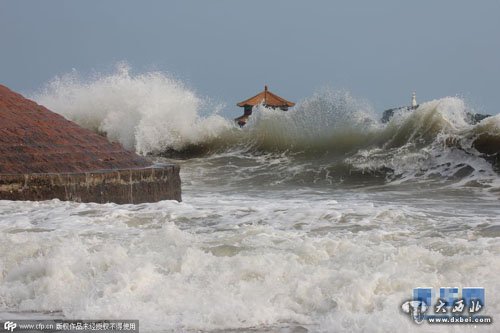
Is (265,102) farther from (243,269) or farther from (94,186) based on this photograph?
(243,269)

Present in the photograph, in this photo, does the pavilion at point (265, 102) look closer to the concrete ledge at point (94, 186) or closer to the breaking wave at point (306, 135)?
the breaking wave at point (306, 135)

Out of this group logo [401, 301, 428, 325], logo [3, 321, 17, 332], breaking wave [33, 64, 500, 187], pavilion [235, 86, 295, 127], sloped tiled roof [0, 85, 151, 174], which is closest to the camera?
logo [401, 301, 428, 325]

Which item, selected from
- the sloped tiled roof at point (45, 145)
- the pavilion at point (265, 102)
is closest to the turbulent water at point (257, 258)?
the sloped tiled roof at point (45, 145)

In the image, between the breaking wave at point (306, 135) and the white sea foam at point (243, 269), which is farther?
the breaking wave at point (306, 135)

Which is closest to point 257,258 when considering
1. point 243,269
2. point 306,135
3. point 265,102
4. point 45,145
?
point 243,269

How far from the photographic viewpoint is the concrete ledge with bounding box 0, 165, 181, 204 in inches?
282

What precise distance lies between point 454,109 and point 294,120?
4.34m

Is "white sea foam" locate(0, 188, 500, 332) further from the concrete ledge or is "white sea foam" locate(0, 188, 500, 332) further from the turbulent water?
the concrete ledge

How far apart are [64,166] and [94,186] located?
1.11 feet

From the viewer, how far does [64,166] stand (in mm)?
7438

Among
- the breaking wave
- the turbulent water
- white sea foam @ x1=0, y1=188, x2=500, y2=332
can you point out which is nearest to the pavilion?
the breaking wave

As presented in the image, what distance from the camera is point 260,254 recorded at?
15.2 ft

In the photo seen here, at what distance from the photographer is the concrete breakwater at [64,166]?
7.21 m

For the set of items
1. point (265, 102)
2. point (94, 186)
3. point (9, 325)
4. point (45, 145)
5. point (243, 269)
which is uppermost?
point (265, 102)
